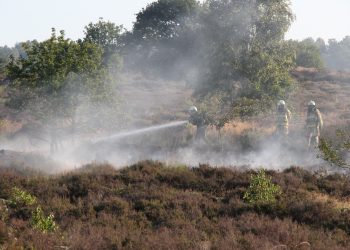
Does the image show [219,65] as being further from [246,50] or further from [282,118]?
[282,118]

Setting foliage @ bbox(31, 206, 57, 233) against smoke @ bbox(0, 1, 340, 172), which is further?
smoke @ bbox(0, 1, 340, 172)

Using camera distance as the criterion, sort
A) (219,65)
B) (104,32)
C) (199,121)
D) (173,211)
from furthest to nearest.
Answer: (104,32), (219,65), (199,121), (173,211)

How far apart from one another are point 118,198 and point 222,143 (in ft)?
37.0

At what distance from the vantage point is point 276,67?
24.1 m

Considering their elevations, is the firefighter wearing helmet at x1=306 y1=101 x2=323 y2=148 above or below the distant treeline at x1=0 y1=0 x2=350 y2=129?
below

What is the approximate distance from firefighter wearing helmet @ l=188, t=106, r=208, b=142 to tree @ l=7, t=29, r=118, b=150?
4795mm

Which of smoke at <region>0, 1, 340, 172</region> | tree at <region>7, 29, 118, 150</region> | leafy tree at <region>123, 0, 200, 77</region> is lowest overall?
smoke at <region>0, 1, 340, 172</region>

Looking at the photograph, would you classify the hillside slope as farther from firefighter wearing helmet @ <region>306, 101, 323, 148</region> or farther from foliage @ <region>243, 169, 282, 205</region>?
firefighter wearing helmet @ <region>306, 101, 323, 148</region>

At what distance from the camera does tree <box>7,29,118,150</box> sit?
20.4 meters

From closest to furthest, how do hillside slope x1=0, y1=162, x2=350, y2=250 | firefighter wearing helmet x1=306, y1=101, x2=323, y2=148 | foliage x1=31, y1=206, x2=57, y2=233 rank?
hillside slope x1=0, y1=162, x2=350, y2=250, foliage x1=31, y1=206, x2=57, y2=233, firefighter wearing helmet x1=306, y1=101, x2=323, y2=148

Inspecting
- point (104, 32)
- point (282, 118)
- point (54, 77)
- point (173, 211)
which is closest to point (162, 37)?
point (104, 32)

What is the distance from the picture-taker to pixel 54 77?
20.5 meters

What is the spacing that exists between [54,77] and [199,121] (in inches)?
283

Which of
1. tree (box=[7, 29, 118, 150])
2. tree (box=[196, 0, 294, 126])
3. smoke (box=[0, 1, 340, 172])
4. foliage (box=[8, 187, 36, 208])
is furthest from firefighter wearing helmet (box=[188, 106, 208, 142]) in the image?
foliage (box=[8, 187, 36, 208])
